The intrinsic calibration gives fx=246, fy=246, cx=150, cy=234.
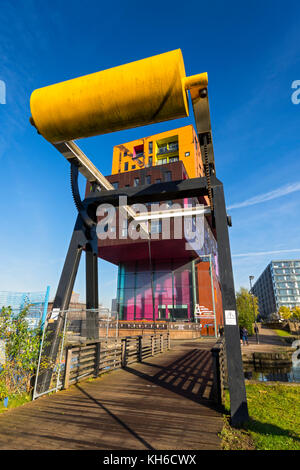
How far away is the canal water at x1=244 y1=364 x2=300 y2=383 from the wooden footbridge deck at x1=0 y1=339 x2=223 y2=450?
34.0 ft

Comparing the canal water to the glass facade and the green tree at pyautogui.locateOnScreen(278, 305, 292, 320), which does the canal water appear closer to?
the glass facade

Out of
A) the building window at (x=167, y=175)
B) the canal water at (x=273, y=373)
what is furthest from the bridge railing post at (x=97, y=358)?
the building window at (x=167, y=175)

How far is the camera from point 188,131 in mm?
36406

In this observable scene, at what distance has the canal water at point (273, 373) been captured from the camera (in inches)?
592

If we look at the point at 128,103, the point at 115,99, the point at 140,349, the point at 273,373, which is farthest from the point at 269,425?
the point at 273,373

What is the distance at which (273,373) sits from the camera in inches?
649

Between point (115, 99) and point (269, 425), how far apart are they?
583 centimetres

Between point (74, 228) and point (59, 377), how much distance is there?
3.93 m

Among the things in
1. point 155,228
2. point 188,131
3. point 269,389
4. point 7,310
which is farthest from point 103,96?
point 188,131

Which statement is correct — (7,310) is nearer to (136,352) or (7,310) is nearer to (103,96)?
(103,96)

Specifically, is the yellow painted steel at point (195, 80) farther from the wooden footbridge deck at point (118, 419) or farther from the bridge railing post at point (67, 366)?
the bridge railing post at point (67, 366)

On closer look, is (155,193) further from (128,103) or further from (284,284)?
(284,284)

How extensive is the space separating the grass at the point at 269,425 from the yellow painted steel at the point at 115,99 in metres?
4.54

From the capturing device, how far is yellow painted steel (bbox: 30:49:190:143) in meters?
2.67
